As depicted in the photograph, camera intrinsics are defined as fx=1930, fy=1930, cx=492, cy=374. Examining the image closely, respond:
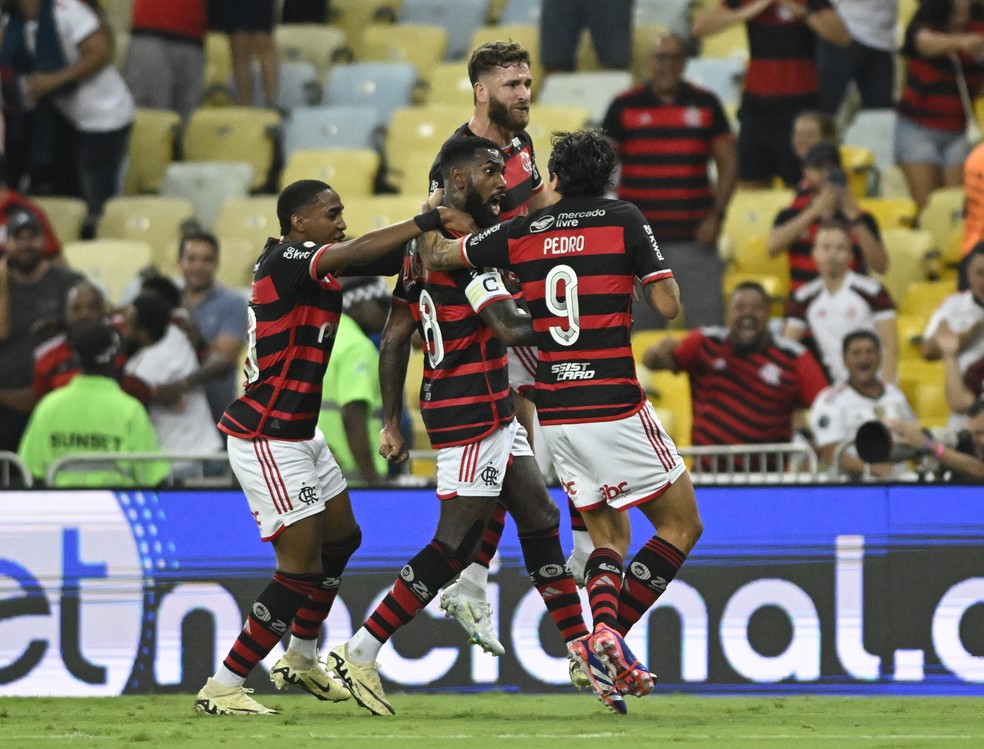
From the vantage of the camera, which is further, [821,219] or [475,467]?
[821,219]

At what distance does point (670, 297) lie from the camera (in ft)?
24.2

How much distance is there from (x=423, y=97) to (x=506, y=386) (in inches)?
324

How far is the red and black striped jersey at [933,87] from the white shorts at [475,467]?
21.0ft

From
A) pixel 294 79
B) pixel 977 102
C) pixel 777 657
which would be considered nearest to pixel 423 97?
pixel 294 79

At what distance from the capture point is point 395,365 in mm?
8039

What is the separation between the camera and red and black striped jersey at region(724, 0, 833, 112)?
13.2m

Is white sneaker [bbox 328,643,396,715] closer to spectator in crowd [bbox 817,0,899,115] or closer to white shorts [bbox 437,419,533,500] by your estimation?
white shorts [bbox 437,419,533,500]

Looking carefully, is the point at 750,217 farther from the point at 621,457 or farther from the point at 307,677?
the point at 307,677

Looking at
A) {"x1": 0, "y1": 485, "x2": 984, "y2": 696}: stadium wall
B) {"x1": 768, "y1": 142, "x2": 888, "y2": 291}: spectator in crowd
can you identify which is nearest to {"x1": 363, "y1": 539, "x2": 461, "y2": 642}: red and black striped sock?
{"x1": 0, "y1": 485, "x2": 984, "y2": 696}: stadium wall

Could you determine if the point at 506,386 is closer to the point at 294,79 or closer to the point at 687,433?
the point at 687,433

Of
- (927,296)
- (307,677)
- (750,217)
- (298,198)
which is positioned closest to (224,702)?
(307,677)

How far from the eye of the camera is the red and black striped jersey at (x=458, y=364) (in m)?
7.88

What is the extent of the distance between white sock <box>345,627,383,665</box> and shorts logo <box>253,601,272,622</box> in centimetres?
35

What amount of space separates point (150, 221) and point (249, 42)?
186 centimetres
